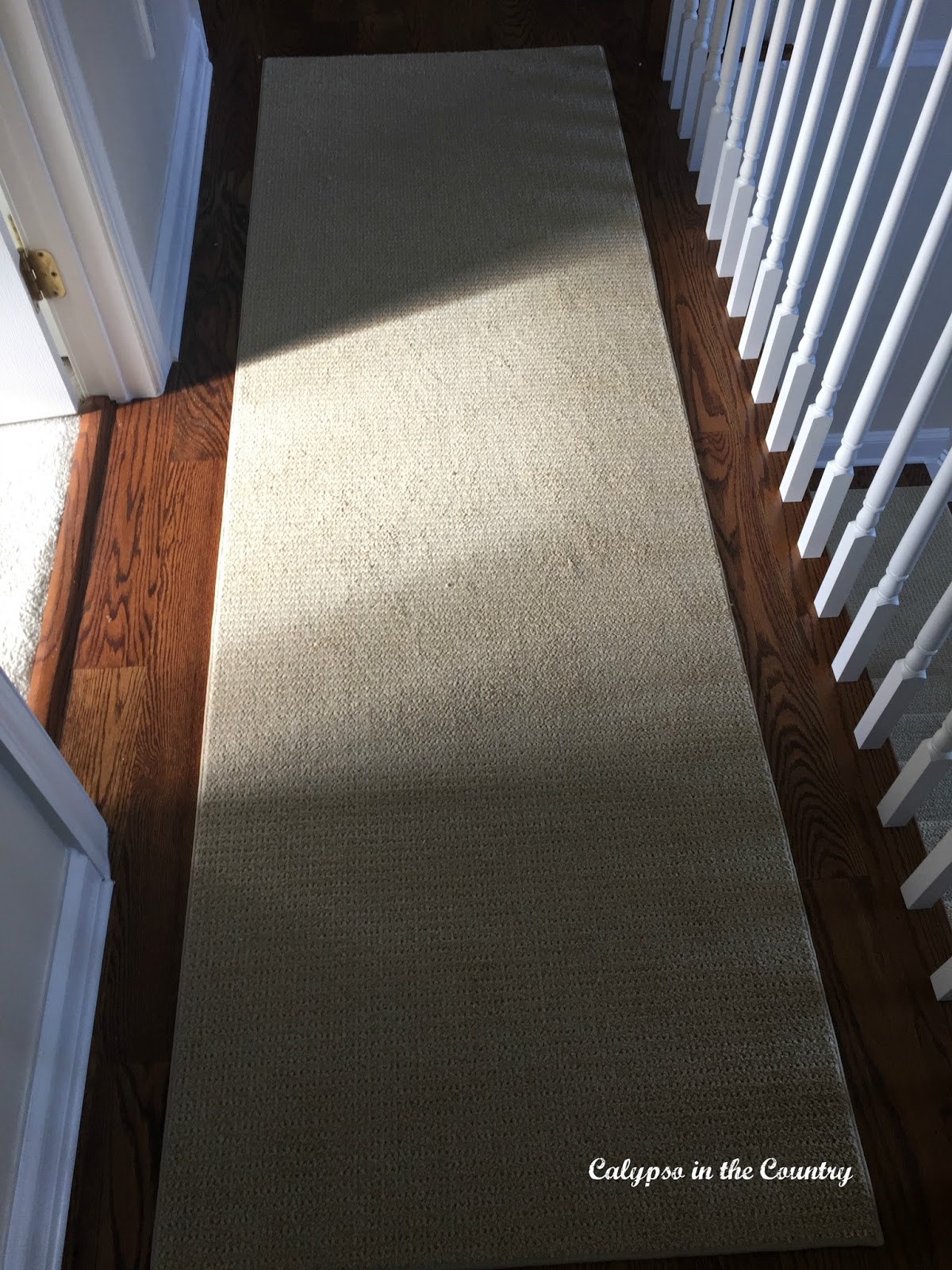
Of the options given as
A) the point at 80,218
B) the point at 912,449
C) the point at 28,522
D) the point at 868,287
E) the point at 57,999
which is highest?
the point at 868,287

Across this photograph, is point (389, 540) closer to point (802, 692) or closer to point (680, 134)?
point (802, 692)

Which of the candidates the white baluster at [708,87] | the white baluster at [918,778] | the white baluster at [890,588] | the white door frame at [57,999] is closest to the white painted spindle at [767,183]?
the white baluster at [708,87]

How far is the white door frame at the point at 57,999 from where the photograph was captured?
112 centimetres

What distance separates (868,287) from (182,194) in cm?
146

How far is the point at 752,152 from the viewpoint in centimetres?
191

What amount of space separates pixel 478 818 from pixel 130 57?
5.00 feet

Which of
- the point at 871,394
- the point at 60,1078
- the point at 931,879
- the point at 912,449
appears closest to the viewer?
the point at 60,1078

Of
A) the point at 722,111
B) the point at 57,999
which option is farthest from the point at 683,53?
the point at 57,999

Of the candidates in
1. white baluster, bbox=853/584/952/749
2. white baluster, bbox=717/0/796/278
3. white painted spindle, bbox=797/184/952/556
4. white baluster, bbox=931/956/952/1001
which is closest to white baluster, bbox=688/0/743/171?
white baluster, bbox=717/0/796/278

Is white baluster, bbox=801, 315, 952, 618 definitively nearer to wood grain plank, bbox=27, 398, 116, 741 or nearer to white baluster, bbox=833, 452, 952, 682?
white baluster, bbox=833, 452, 952, 682

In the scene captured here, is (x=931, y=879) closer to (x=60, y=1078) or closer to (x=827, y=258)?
(x=827, y=258)

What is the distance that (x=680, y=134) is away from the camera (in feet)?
8.00

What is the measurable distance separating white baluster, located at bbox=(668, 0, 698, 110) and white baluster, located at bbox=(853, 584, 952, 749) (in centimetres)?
157

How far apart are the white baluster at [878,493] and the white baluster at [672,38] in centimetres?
141
